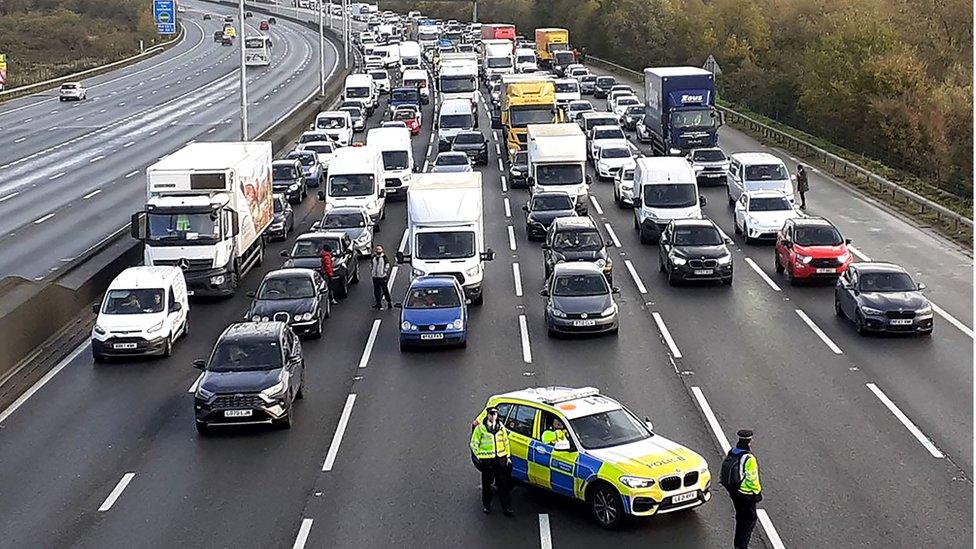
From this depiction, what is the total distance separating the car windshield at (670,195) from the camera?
136 ft

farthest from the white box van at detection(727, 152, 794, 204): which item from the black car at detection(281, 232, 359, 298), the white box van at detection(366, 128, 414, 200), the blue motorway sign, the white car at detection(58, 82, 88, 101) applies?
the blue motorway sign

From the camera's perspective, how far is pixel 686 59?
341ft

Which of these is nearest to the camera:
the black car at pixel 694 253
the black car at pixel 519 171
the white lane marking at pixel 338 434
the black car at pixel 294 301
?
the white lane marking at pixel 338 434

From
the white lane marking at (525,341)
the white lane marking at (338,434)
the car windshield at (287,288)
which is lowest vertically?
the white lane marking at (338,434)

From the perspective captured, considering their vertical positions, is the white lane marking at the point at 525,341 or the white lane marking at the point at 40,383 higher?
the white lane marking at the point at 525,341

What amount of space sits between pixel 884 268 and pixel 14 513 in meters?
Answer: 19.3

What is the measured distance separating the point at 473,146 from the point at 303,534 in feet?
140

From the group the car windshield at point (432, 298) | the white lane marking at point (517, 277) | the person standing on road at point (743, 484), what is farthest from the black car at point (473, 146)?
the person standing on road at point (743, 484)

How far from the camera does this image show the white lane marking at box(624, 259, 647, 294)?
3509 cm

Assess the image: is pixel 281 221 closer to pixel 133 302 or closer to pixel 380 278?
pixel 380 278

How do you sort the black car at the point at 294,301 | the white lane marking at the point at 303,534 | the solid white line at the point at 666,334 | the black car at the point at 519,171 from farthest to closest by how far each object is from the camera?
the black car at the point at 519,171, the black car at the point at 294,301, the solid white line at the point at 666,334, the white lane marking at the point at 303,534

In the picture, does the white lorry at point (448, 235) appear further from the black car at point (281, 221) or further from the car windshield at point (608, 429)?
the car windshield at point (608, 429)

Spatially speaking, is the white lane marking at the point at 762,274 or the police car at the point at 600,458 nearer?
the police car at the point at 600,458

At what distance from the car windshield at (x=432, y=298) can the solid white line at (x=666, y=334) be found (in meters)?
4.67
